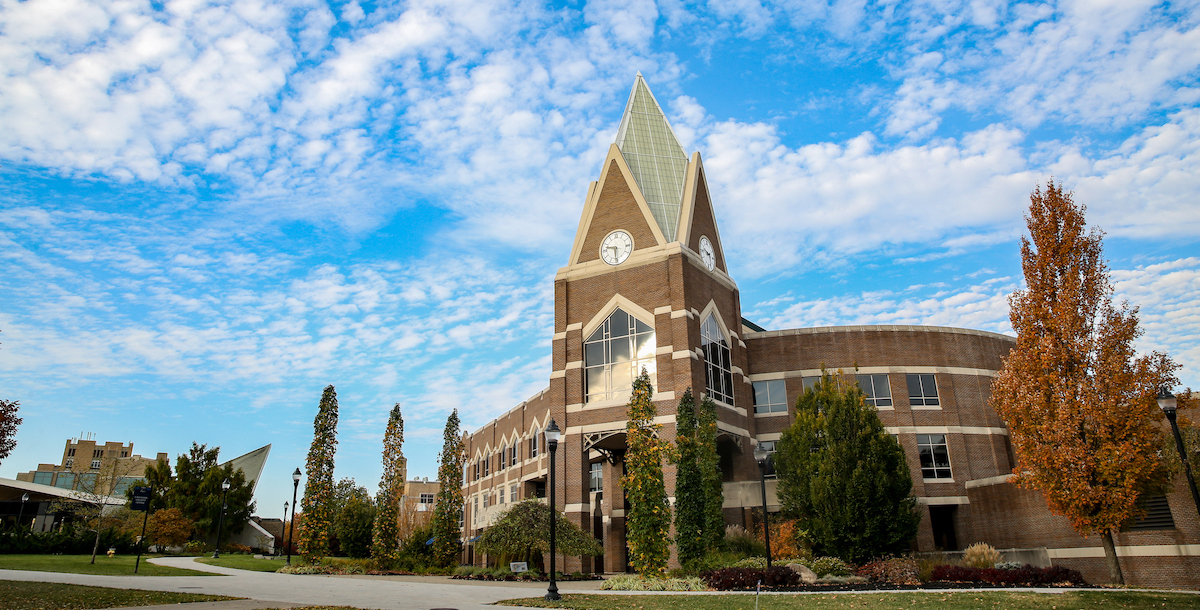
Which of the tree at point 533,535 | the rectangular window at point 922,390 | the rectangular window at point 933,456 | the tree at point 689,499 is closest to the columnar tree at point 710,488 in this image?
the tree at point 689,499

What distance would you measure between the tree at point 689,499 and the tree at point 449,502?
1316 cm

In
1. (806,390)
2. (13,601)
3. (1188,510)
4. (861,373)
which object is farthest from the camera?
(861,373)

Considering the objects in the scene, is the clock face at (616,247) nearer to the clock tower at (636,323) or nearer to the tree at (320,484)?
the clock tower at (636,323)

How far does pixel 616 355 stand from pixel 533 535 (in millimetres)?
10468

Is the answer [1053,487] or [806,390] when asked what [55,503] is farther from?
[1053,487]

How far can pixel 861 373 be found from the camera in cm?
3881

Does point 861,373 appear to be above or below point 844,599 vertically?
above

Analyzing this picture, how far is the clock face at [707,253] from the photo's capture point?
40250mm

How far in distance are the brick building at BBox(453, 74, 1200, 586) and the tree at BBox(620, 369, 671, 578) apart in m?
7.49

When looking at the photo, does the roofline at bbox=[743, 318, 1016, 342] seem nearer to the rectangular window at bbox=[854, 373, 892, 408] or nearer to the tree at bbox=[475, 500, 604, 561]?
the rectangular window at bbox=[854, 373, 892, 408]

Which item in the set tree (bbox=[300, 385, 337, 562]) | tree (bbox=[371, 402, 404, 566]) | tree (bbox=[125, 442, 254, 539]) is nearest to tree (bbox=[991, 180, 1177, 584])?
tree (bbox=[371, 402, 404, 566])

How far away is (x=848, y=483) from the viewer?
27.6m

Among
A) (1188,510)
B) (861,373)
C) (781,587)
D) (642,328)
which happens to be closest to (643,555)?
(781,587)

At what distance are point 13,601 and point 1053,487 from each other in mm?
25639
